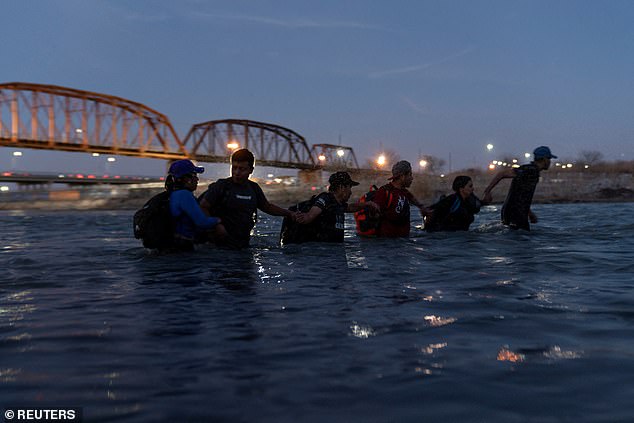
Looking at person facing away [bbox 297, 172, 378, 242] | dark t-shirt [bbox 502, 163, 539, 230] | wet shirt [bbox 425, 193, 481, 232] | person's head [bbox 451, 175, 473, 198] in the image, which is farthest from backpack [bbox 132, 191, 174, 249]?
dark t-shirt [bbox 502, 163, 539, 230]

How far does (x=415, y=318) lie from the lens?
4414 mm

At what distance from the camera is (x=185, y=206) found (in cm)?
777

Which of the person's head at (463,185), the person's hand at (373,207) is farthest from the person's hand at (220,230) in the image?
the person's head at (463,185)

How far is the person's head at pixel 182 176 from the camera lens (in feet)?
26.3

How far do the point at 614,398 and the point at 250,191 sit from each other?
22.5 ft

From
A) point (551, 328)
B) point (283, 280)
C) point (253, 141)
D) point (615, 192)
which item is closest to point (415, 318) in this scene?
point (551, 328)

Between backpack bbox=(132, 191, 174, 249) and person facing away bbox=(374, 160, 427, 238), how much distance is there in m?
3.98

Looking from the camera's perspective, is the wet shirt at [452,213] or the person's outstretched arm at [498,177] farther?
the wet shirt at [452,213]

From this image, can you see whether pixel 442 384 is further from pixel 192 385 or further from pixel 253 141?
pixel 253 141

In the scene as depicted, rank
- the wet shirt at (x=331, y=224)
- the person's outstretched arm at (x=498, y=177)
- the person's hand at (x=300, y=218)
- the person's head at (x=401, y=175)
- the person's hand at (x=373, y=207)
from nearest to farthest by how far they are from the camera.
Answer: the person's hand at (x=300, y=218) → the person's hand at (x=373, y=207) → the wet shirt at (x=331, y=224) → the person's head at (x=401, y=175) → the person's outstretched arm at (x=498, y=177)

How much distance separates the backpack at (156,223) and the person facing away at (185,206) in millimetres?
99

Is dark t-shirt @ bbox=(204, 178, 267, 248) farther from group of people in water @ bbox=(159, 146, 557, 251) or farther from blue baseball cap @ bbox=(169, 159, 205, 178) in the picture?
blue baseball cap @ bbox=(169, 159, 205, 178)

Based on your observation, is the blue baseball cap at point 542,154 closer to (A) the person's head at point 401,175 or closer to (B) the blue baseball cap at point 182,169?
(A) the person's head at point 401,175

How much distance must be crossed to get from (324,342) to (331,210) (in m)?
6.13
